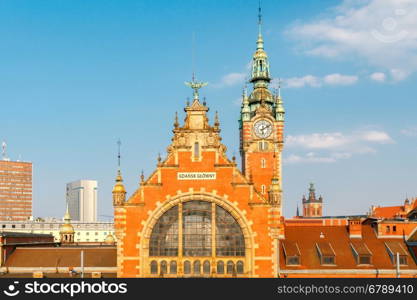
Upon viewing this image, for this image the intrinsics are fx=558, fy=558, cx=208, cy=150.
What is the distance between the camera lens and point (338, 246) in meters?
58.9

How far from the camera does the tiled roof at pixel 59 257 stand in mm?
59594

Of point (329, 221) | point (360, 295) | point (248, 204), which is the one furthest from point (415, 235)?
point (329, 221)

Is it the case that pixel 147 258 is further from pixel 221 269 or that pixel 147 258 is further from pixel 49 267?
pixel 49 267

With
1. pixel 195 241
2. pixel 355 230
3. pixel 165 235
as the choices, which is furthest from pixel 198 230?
pixel 355 230

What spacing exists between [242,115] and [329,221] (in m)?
44.7

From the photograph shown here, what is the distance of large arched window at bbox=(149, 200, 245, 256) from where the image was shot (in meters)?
54.3

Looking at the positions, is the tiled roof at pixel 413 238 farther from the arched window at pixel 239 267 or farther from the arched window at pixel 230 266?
the arched window at pixel 230 266

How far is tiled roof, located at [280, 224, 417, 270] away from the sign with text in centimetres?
1141

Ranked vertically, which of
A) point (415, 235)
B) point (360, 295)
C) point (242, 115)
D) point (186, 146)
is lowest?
point (360, 295)

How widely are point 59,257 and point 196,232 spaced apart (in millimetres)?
16801

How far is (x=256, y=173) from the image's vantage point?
329ft

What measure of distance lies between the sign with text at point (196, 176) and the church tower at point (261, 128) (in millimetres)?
42893

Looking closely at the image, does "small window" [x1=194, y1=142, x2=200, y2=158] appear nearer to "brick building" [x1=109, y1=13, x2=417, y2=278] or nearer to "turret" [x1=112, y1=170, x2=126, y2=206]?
"brick building" [x1=109, y1=13, x2=417, y2=278]

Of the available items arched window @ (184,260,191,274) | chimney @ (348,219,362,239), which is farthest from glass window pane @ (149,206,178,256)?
chimney @ (348,219,362,239)
